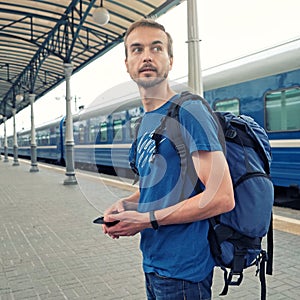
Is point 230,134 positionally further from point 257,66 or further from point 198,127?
point 257,66

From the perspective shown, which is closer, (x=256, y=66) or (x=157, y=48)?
(x=157, y=48)

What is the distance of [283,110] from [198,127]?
610 cm

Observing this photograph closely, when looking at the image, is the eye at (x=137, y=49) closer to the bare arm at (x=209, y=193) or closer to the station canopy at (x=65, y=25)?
the bare arm at (x=209, y=193)

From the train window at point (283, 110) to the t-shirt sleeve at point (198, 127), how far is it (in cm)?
583

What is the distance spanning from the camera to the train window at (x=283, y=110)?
6.63 m

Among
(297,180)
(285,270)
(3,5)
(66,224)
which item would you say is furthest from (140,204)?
(3,5)

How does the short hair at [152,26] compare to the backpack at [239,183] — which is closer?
the backpack at [239,183]

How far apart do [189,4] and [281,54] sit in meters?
2.88

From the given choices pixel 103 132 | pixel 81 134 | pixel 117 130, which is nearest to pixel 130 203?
pixel 117 130

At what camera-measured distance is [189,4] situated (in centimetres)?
480

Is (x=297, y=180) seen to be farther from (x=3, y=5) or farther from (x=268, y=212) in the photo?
(x=3, y=5)

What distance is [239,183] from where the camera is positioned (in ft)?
4.42

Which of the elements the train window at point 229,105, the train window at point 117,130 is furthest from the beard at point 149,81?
the train window at point 117,130

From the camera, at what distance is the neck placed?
151cm
